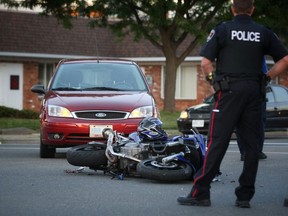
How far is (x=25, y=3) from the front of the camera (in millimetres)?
29891

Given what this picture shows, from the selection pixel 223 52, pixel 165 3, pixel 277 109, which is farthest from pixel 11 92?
pixel 223 52

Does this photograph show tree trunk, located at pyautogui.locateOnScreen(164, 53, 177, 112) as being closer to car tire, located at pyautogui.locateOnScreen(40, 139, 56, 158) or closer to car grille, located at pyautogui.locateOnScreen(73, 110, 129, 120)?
car tire, located at pyautogui.locateOnScreen(40, 139, 56, 158)

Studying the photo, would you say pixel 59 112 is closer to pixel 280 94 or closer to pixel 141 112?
pixel 141 112

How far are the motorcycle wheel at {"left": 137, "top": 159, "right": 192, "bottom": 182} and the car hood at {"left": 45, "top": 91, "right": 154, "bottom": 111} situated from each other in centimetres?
320

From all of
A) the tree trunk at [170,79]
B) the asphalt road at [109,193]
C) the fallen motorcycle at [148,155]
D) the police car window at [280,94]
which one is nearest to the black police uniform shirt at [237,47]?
the asphalt road at [109,193]

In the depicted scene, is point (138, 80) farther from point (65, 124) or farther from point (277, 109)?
point (277, 109)

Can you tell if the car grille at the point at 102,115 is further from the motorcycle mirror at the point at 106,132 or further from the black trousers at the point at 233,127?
the black trousers at the point at 233,127

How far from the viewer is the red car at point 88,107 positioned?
42.8ft

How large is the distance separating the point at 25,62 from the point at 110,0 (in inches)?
371

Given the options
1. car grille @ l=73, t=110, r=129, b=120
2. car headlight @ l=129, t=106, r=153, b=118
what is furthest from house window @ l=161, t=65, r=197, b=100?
car grille @ l=73, t=110, r=129, b=120

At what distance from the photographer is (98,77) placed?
47.5 ft

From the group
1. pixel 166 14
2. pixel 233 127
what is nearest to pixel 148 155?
pixel 233 127

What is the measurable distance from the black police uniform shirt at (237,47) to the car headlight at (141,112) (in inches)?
207

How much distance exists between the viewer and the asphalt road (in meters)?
7.79
